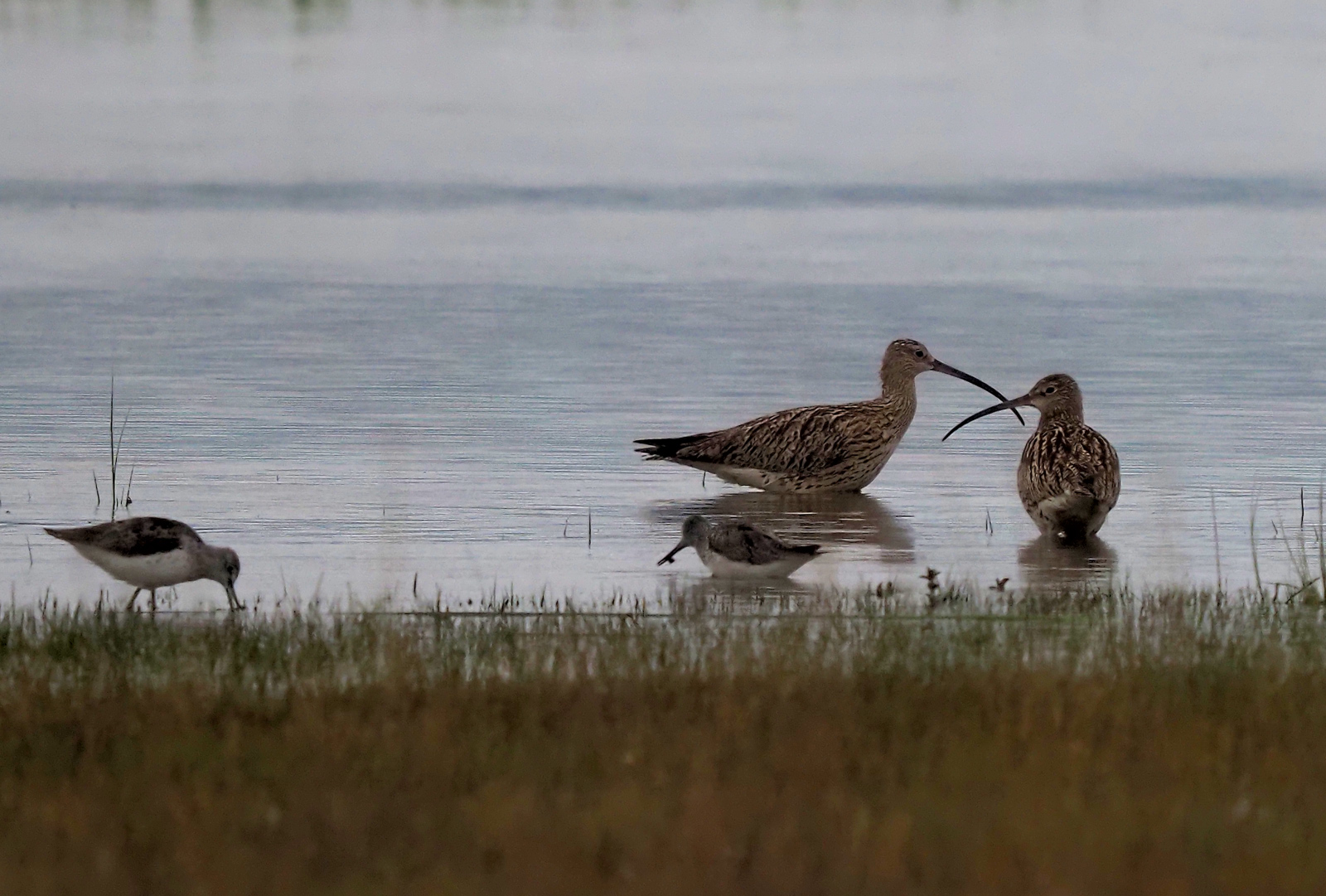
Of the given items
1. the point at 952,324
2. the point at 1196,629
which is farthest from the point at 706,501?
the point at 952,324

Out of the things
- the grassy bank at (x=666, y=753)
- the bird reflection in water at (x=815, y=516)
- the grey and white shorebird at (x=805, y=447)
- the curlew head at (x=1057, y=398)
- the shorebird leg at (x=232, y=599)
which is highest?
the curlew head at (x=1057, y=398)

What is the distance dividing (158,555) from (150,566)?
2.6 inches

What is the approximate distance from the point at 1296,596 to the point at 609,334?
16662 mm

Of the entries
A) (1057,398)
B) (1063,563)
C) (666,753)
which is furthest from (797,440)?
(666,753)

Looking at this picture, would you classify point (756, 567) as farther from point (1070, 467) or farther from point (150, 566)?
point (150, 566)

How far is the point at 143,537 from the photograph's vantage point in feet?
33.0

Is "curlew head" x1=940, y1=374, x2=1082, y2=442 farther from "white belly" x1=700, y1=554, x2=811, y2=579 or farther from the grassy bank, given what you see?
the grassy bank

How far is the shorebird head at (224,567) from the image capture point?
10086 mm

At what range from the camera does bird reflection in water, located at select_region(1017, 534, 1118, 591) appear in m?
11.5

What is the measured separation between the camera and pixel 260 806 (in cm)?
661

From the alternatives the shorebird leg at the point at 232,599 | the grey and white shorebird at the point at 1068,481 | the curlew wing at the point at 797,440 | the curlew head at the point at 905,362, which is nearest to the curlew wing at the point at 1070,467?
→ the grey and white shorebird at the point at 1068,481

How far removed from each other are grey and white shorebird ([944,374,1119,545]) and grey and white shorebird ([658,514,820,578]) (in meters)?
2.13

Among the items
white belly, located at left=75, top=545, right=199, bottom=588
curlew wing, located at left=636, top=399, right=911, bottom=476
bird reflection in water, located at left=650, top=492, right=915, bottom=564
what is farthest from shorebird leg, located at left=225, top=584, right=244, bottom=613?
curlew wing, located at left=636, top=399, right=911, bottom=476

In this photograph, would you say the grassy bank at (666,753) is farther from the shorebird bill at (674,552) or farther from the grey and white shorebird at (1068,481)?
the grey and white shorebird at (1068,481)
